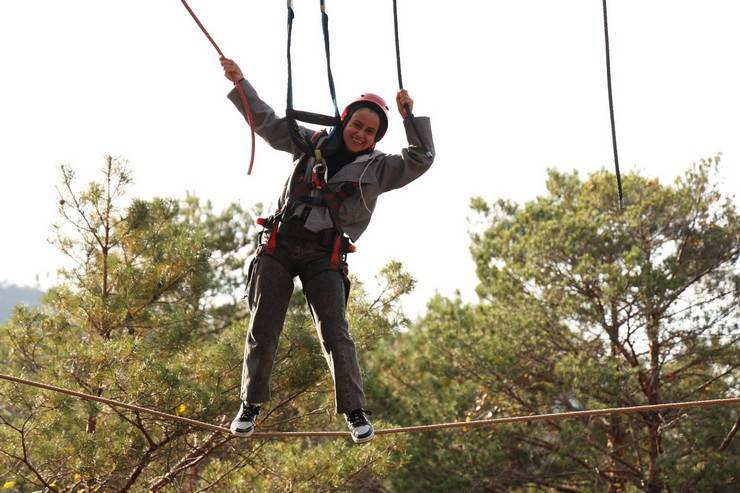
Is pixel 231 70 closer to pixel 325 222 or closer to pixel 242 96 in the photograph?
pixel 242 96

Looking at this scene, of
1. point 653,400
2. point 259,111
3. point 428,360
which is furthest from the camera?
point 428,360

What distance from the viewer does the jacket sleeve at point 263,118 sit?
336cm

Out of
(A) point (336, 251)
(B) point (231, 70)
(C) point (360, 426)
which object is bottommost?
(C) point (360, 426)

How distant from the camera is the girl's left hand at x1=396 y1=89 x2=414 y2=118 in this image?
3361 millimetres

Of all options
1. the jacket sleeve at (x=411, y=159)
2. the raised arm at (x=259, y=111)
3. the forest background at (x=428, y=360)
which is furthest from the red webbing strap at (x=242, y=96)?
the forest background at (x=428, y=360)

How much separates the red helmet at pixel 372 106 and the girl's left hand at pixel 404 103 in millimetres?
53

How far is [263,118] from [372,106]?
424 mm

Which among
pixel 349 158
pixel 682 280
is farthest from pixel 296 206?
pixel 682 280

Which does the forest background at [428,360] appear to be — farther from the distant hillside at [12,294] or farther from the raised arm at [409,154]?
the distant hillside at [12,294]

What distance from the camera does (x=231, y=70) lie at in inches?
132

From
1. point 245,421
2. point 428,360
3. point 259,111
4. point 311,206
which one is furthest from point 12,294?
point 311,206

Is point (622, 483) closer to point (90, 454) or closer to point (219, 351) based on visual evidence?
point (219, 351)

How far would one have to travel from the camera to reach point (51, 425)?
20.4ft

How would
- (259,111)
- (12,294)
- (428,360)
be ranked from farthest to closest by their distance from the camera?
(12,294)
(428,360)
(259,111)
